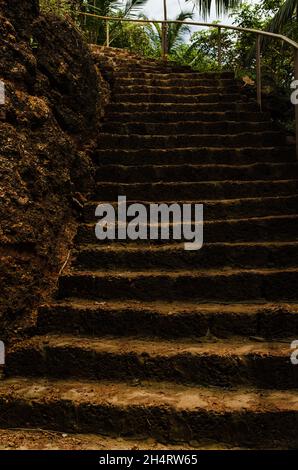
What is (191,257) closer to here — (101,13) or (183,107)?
(183,107)

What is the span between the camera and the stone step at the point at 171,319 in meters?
2.33

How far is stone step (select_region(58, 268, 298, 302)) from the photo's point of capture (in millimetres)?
2572

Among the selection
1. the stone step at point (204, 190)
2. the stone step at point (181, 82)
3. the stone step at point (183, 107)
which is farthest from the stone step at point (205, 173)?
the stone step at point (181, 82)

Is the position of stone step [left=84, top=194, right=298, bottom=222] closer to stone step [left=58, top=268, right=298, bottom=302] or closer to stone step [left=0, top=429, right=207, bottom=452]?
stone step [left=58, top=268, right=298, bottom=302]

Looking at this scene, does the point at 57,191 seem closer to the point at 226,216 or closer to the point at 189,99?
the point at 226,216

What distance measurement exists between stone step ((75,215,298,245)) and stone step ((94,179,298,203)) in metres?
0.45

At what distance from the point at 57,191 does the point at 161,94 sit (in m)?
2.83

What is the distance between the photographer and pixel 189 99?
16.9ft

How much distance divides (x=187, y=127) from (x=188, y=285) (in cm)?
237

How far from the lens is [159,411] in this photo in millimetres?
1883

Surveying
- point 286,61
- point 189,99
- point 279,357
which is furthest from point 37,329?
point 286,61

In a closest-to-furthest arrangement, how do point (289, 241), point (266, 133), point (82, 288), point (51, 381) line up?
1. point (51, 381)
2. point (82, 288)
3. point (289, 241)
4. point (266, 133)
